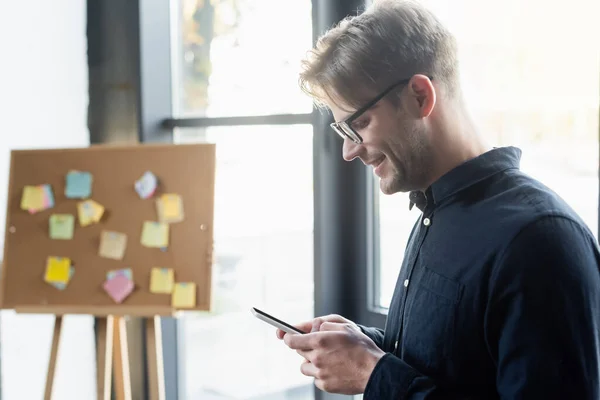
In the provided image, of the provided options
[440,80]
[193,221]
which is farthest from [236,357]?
[440,80]

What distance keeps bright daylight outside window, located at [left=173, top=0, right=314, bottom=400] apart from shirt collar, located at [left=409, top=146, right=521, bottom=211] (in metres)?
1.04

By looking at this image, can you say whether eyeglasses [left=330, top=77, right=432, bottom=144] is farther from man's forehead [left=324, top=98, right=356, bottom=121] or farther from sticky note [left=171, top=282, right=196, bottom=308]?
sticky note [left=171, top=282, right=196, bottom=308]

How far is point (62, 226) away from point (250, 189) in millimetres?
719

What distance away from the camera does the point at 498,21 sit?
157cm

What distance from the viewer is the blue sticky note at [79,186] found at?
2068 mm

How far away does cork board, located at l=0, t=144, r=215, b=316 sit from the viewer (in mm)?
1937

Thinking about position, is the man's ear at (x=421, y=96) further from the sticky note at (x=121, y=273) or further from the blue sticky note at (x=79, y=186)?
the blue sticky note at (x=79, y=186)

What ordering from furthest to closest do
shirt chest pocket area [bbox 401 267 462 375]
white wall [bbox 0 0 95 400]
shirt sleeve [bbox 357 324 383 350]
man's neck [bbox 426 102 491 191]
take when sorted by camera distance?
white wall [bbox 0 0 95 400] → shirt sleeve [bbox 357 324 383 350] → man's neck [bbox 426 102 491 191] → shirt chest pocket area [bbox 401 267 462 375]

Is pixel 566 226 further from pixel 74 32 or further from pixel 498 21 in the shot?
pixel 74 32

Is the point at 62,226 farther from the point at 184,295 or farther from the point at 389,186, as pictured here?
the point at 389,186

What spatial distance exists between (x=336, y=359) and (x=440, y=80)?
1.79ft

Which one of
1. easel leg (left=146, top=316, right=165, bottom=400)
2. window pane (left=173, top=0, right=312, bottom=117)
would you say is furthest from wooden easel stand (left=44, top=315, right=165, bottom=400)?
window pane (left=173, top=0, right=312, bottom=117)

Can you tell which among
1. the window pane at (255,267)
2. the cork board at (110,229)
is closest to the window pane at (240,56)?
the window pane at (255,267)

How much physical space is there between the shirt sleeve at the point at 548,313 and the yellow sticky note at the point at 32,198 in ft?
5.56
